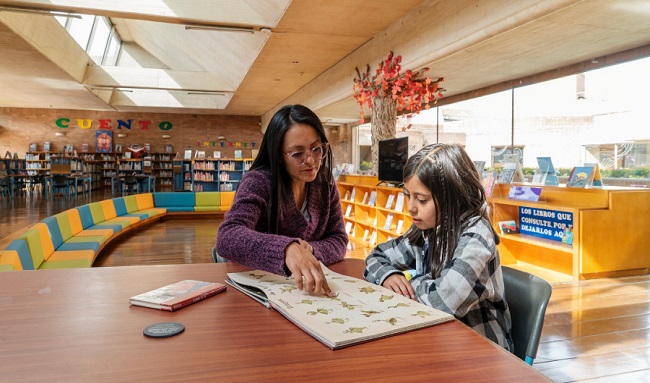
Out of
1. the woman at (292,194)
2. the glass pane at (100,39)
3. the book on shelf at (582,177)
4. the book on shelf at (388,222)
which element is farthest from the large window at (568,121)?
the glass pane at (100,39)

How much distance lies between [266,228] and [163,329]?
2.34 ft

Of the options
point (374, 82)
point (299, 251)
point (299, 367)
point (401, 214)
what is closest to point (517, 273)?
→ point (299, 251)

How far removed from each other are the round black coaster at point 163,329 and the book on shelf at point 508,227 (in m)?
4.52

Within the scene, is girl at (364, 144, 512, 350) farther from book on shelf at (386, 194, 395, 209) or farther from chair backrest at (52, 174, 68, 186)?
chair backrest at (52, 174, 68, 186)

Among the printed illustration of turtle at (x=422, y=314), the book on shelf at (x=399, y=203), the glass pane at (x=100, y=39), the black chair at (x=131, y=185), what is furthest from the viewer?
the glass pane at (x=100, y=39)

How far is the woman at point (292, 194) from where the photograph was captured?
1.39m

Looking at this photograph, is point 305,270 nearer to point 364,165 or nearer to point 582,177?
point 582,177

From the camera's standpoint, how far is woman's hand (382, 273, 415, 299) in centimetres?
119

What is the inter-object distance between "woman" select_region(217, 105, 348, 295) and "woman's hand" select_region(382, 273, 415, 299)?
0.21m

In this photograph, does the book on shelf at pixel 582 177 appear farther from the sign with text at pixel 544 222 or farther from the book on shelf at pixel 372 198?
the book on shelf at pixel 372 198

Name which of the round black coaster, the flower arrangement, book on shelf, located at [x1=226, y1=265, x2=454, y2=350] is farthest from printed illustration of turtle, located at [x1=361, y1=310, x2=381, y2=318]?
the flower arrangement

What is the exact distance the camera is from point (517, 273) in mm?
1256

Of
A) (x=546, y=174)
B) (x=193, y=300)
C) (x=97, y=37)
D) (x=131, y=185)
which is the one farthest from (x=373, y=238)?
(x=97, y=37)

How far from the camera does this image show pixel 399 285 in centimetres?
120
